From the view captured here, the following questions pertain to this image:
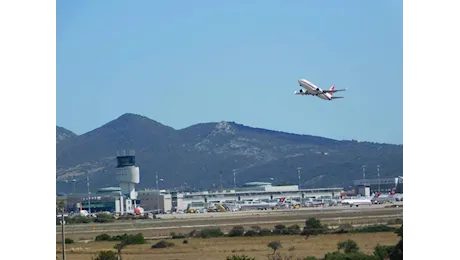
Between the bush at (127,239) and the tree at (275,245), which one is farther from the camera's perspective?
the bush at (127,239)

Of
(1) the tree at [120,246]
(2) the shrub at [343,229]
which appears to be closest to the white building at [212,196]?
(2) the shrub at [343,229]

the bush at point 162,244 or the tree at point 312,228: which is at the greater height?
the tree at point 312,228

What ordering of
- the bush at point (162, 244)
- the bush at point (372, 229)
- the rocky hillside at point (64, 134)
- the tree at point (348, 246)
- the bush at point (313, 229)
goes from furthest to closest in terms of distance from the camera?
the rocky hillside at point (64, 134)
the bush at point (313, 229)
the bush at point (372, 229)
the bush at point (162, 244)
the tree at point (348, 246)

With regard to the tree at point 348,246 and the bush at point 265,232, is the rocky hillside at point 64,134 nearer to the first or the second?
the bush at point 265,232

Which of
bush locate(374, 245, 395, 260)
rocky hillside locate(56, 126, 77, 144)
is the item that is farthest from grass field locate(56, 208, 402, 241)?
rocky hillside locate(56, 126, 77, 144)

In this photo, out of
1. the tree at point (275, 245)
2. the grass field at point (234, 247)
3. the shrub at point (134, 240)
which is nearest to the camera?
the grass field at point (234, 247)
